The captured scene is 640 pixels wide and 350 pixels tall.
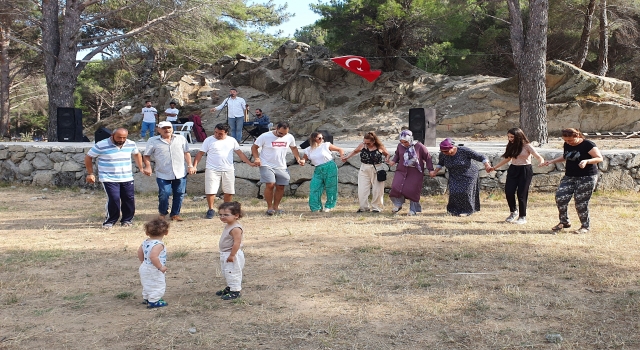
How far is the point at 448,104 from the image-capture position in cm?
1938

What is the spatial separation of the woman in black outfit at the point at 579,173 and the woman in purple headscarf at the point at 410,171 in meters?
2.13

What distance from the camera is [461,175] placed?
8.70 metres

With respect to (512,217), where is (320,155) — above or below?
above

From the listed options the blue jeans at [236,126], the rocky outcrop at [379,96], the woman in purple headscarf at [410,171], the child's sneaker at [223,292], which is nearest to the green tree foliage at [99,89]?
the rocky outcrop at [379,96]

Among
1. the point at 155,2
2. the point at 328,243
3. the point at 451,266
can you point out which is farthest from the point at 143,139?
the point at 451,266

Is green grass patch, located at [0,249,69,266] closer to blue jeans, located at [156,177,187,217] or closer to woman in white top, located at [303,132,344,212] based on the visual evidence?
blue jeans, located at [156,177,187,217]

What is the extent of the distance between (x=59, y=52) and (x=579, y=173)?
14.5 meters

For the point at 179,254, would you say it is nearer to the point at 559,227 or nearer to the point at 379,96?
the point at 559,227

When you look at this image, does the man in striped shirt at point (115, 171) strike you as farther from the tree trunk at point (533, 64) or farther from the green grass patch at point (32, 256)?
the tree trunk at point (533, 64)

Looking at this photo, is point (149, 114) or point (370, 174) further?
point (149, 114)

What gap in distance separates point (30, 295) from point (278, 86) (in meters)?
18.2

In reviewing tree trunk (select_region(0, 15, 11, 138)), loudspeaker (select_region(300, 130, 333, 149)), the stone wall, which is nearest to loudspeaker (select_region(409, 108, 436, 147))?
the stone wall

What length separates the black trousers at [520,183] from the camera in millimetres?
7914

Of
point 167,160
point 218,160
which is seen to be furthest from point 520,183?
point 167,160
